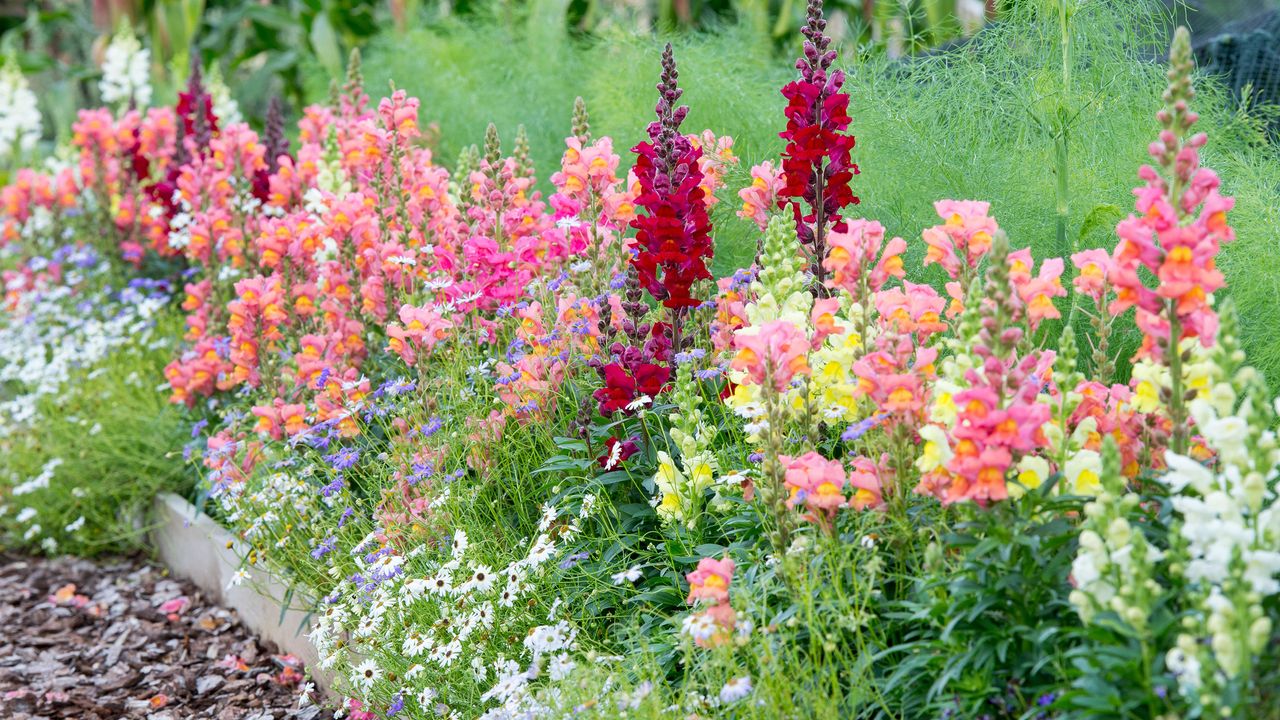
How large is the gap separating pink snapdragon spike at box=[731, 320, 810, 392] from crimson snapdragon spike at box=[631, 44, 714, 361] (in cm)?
59

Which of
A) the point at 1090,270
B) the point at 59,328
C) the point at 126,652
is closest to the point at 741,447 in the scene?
the point at 1090,270

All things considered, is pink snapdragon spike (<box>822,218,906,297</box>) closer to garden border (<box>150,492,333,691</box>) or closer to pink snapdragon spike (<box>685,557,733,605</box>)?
pink snapdragon spike (<box>685,557,733,605</box>)

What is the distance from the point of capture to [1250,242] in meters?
3.58

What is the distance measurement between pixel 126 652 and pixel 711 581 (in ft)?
8.68

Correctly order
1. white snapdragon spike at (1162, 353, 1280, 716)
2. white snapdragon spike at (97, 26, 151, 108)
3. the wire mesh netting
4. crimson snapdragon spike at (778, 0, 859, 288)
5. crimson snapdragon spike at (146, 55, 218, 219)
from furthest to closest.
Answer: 1. white snapdragon spike at (97, 26, 151, 108)
2. crimson snapdragon spike at (146, 55, 218, 219)
3. the wire mesh netting
4. crimson snapdragon spike at (778, 0, 859, 288)
5. white snapdragon spike at (1162, 353, 1280, 716)

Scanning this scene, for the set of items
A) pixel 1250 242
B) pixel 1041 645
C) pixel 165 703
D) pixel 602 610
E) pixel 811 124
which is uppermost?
pixel 811 124

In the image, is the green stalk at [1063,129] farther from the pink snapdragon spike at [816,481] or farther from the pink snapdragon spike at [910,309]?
the pink snapdragon spike at [816,481]

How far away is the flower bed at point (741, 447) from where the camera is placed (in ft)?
7.39

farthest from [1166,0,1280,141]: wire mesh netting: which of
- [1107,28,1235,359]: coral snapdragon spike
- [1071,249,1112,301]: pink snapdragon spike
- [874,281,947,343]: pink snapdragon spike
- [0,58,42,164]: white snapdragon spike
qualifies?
[0,58,42,164]: white snapdragon spike

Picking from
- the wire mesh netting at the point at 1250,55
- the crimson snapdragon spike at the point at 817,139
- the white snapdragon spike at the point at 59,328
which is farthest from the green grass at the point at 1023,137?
the white snapdragon spike at the point at 59,328

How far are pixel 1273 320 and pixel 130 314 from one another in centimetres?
452

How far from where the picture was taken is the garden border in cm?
391

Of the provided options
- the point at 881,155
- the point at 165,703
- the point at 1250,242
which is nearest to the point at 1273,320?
the point at 1250,242

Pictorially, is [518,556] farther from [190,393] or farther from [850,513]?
[190,393]
